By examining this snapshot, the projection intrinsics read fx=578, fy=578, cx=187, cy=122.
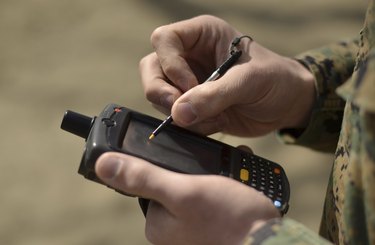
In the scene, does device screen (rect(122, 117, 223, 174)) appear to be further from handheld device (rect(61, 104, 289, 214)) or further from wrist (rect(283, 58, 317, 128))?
wrist (rect(283, 58, 317, 128))

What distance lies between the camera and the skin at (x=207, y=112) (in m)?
0.66

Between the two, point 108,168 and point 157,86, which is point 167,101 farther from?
point 108,168

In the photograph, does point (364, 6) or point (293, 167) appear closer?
point (293, 167)

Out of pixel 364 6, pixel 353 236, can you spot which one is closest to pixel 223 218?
pixel 353 236

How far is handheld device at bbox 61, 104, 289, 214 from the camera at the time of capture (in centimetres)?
76

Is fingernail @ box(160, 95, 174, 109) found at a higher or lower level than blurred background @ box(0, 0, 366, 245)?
higher

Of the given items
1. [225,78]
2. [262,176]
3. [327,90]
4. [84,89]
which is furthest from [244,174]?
[84,89]

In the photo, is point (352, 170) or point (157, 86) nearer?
point (352, 170)

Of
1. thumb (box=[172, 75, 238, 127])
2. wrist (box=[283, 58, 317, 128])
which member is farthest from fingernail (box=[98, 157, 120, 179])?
wrist (box=[283, 58, 317, 128])

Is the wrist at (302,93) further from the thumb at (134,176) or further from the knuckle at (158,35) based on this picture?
the thumb at (134,176)

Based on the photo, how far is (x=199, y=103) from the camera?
85 centimetres

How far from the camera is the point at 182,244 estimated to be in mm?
712

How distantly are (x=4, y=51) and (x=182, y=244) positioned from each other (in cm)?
137

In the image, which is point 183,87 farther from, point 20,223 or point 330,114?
point 20,223
